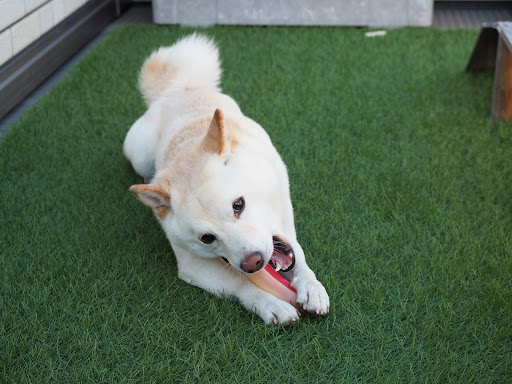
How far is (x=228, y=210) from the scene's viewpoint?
203cm

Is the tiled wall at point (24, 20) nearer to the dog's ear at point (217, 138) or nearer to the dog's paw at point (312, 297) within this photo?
the dog's ear at point (217, 138)

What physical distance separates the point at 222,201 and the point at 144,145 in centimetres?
114

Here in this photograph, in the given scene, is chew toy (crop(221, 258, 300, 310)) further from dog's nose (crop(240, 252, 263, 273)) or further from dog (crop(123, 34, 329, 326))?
dog's nose (crop(240, 252, 263, 273))

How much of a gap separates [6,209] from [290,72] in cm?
242

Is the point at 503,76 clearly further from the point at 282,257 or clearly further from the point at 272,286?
the point at 272,286

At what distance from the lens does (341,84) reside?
444 centimetres

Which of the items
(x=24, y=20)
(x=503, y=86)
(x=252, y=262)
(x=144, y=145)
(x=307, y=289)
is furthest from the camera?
(x=24, y=20)

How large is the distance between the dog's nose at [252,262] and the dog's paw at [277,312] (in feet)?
0.80

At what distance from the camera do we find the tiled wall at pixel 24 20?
402 centimetres

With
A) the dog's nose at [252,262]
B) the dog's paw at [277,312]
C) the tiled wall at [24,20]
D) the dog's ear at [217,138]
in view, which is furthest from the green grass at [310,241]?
the dog's ear at [217,138]

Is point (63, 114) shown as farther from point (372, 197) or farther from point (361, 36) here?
point (361, 36)

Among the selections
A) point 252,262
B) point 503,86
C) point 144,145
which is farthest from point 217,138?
point 503,86

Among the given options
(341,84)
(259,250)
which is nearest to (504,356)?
(259,250)

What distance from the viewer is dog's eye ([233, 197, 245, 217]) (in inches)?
81.1
